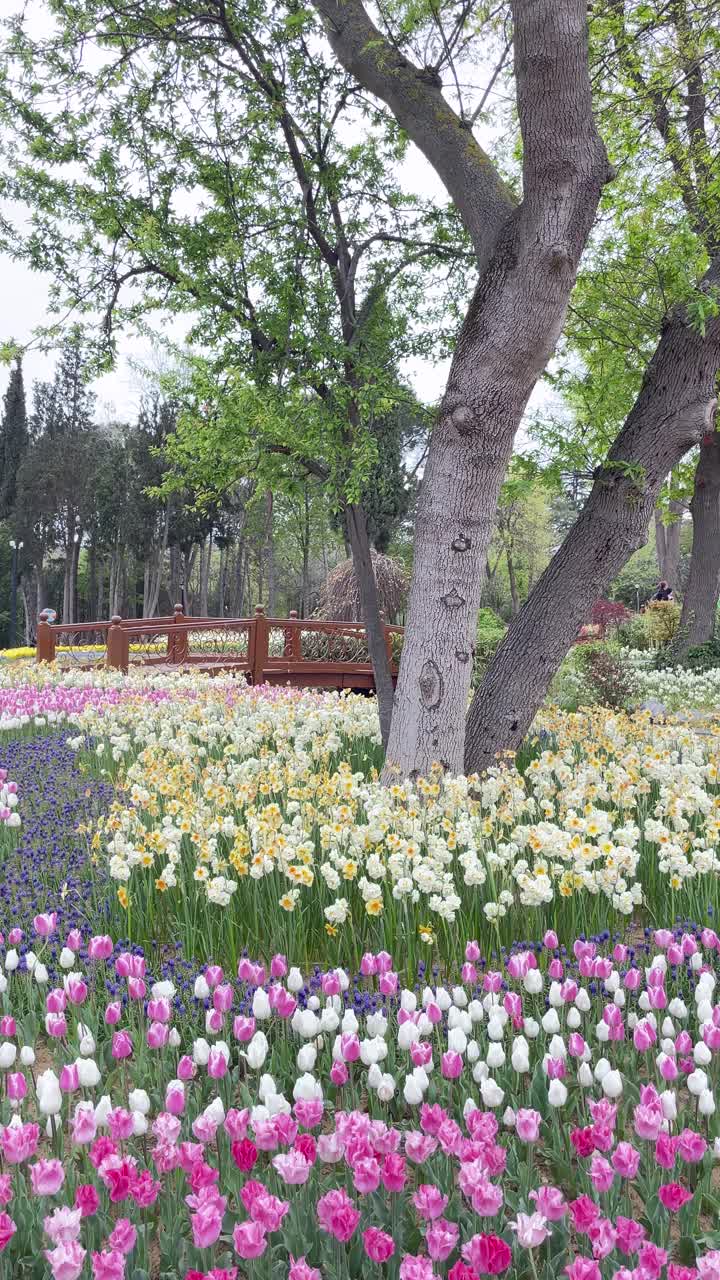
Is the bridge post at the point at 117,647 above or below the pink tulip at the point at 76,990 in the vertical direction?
above

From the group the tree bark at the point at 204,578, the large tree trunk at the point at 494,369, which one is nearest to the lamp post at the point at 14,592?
the tree bark at the point at 204,578

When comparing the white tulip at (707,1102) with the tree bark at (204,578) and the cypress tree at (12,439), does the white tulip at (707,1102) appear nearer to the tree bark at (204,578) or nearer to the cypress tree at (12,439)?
the tree bark at (204,578)

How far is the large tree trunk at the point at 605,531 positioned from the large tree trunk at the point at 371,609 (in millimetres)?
928

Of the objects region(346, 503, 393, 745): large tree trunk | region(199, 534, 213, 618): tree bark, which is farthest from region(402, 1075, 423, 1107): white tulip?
region(199, 534, 213, 618): tree bark

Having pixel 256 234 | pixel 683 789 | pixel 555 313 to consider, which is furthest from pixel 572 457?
pixel 683 789

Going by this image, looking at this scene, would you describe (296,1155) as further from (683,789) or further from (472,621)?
(472,621)

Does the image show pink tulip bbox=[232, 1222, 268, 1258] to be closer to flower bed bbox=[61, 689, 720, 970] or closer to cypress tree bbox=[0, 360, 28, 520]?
flower bed bbox=[61, 689, 720, 970]

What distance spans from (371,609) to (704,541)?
37.1 ft

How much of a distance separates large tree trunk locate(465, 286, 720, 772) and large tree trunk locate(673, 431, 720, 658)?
36.2 ft

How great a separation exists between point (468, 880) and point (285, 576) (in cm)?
3975

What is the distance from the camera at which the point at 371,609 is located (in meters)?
6.80

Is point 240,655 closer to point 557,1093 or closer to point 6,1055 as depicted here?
point 6,1055

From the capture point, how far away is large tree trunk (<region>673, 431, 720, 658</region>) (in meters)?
16.1

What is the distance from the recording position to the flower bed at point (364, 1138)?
1500 mm
